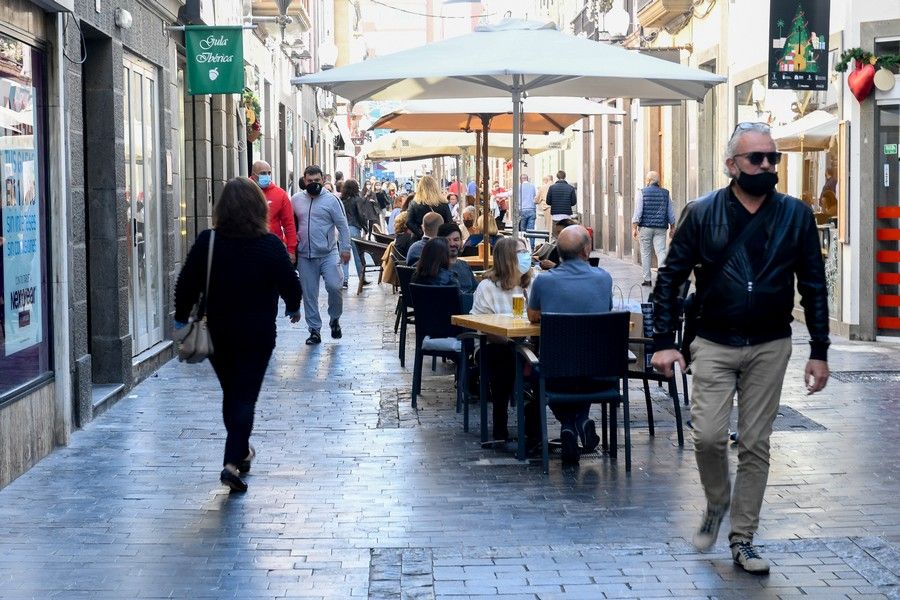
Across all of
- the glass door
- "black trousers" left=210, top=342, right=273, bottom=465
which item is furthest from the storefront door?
"black trousers" left=210, top=342, right=273, bottom=465

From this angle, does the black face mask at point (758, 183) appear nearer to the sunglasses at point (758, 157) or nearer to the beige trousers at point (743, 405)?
the sunglasses at point (758, 157)

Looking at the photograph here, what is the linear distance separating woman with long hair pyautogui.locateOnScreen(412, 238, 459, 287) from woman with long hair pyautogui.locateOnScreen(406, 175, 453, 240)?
6440mm

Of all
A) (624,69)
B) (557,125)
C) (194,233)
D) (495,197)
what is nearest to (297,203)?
(194,233)

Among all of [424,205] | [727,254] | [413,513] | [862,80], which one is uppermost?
[862,80]

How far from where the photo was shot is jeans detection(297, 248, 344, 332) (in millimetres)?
15023

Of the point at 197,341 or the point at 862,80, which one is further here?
the point at 862,80

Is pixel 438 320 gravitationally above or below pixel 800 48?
below

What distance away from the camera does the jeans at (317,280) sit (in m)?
15.0

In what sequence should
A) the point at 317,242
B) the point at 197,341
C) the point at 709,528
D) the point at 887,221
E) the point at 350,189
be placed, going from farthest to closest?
the point at 350,189 → the point at 317,242 → the point at 887,221 → the point at 197,341 → the point at 709,528

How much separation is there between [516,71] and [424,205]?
7981 mm

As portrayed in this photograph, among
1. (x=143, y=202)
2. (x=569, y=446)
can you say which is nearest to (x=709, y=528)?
(x=569, y=446)

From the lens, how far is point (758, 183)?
19.6ft

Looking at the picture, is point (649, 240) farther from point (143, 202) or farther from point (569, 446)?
point (569, 446)

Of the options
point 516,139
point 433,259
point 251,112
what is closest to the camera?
point 433,259
